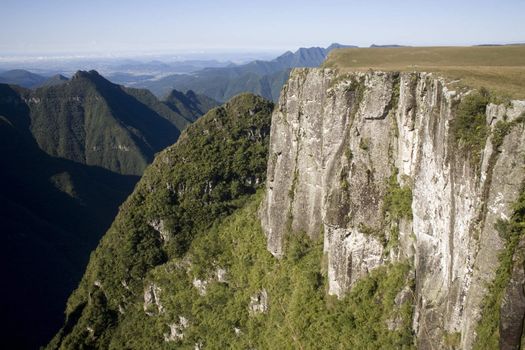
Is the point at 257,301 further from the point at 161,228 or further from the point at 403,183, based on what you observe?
the point at 403,183

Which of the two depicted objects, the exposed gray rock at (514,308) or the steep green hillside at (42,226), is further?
the steep green hillside at (42,226)

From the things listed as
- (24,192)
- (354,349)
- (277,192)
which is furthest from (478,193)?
(24,192)

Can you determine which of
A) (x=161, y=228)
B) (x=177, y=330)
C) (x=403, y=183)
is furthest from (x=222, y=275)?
(x=403, y=183)

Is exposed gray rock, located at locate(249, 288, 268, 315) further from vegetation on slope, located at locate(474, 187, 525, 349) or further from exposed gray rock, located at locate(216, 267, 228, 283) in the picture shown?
vegetation on slope, located at locate(474, 187, 525, 349)

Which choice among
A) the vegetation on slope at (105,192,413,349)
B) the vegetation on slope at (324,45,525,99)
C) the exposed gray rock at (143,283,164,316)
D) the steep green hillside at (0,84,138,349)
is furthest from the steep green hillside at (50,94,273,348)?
the steep green hillside at (0,84,138,349)

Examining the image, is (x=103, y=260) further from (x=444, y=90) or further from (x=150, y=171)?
(x=444, y=90)

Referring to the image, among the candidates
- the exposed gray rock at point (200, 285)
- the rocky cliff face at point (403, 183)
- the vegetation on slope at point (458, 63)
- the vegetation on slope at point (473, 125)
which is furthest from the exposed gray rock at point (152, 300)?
the vegetation on slope at point (473, 125)

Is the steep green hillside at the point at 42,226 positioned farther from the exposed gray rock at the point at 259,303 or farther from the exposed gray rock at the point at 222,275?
the exposed gray rock at the point at 259,303
